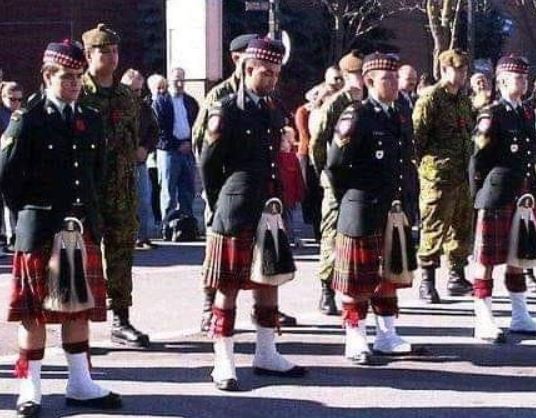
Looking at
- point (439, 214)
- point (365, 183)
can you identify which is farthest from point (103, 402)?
point (439, 214)

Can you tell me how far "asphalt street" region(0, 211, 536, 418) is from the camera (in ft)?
25.2

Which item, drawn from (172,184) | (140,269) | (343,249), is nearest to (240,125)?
(343,249)

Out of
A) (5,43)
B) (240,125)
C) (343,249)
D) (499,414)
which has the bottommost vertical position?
(499,414)

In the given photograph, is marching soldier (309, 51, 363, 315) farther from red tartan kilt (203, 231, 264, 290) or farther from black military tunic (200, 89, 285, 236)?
red tartan kilt (203, 231, 264, 290)

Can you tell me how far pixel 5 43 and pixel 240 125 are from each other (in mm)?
29063

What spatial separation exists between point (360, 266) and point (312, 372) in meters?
0.74

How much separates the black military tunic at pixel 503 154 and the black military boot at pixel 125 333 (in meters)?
2.58

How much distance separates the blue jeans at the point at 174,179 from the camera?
16250 millimetres

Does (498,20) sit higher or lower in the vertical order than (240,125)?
higher

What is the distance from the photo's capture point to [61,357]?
9078 mm

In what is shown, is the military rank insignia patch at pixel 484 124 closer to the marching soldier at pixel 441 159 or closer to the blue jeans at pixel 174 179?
the marching soldier at pixel 441 159

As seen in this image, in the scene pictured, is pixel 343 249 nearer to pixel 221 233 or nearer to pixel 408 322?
pixel 221 233

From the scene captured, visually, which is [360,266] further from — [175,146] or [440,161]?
[175,146]

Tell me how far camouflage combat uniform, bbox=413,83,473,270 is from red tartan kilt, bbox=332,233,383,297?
2709mm
